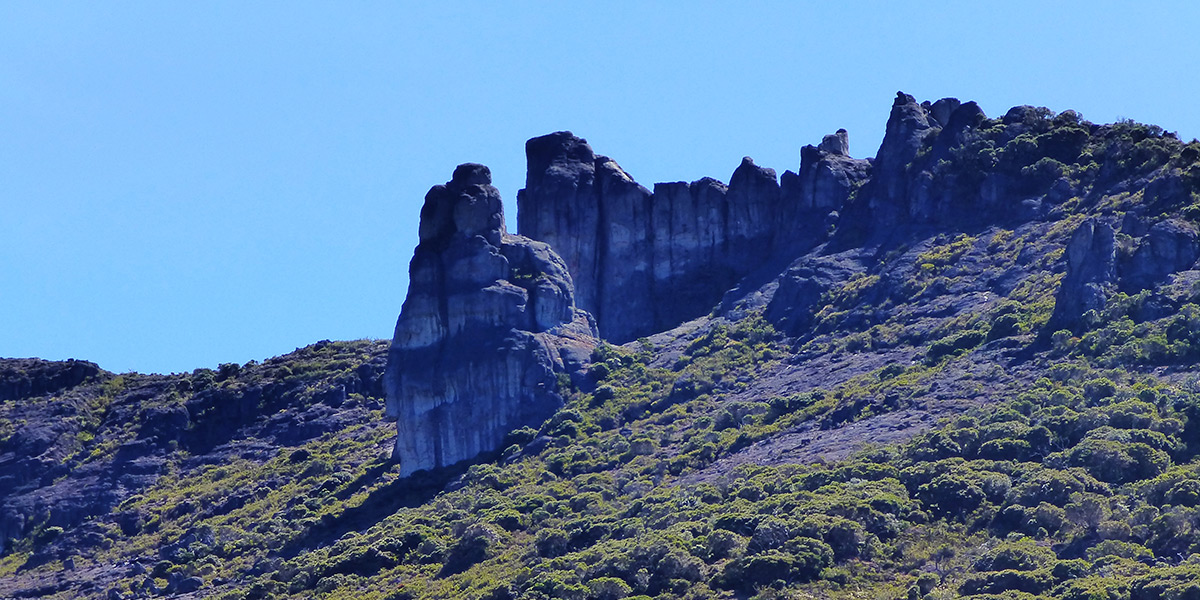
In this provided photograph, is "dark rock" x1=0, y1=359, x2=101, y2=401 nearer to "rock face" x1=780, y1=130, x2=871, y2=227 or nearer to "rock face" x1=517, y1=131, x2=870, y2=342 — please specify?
"rock face" x1=517, y1=131, x2=870, y2=342

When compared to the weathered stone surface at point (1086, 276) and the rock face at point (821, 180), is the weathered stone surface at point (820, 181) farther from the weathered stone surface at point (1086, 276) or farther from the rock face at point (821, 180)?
the weathered stone surface at point (1086, 276)

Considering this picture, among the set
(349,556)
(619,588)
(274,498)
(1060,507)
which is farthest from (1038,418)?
(274,498)

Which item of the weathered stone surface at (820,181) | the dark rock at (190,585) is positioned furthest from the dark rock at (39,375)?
the weathered stone surface at (820,181)

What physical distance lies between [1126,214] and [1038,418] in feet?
69.1

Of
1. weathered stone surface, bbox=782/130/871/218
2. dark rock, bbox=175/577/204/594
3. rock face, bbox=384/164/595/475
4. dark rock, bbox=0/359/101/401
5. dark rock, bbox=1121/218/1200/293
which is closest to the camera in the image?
dark rock, bbox=1121/218/1200/293

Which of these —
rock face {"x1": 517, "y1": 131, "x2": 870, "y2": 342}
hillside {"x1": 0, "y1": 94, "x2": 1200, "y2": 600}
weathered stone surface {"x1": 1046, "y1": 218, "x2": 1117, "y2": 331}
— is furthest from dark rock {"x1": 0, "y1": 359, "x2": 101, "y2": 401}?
weathered stone surface {"x1": 1046, "y1": 218, "x2": 1117, "y2": 331}

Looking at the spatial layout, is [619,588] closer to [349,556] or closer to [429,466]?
[349,556]

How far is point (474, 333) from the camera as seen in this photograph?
443ft

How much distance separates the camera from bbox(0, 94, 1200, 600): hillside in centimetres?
10344

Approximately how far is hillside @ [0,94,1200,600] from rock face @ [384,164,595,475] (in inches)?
6.7

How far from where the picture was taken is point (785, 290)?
143125 mm

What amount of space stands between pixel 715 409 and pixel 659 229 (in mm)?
23827

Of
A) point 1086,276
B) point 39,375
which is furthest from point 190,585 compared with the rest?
point 1086,276

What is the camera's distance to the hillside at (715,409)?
10344 centimetres
